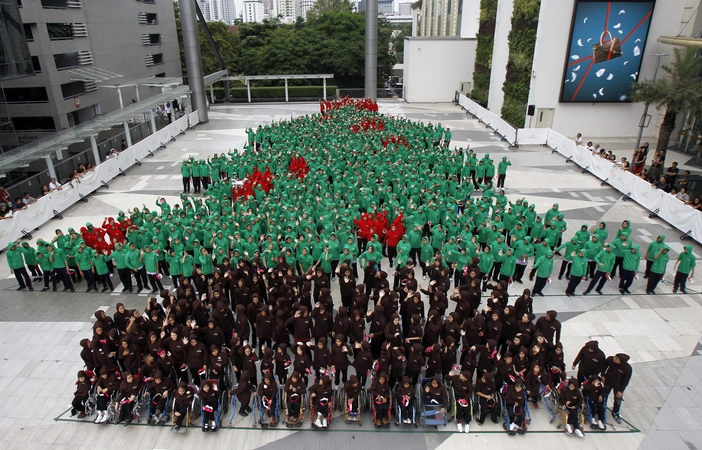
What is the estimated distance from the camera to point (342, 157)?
57.6 feet

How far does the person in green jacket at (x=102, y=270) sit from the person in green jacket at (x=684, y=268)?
13632 millimetres

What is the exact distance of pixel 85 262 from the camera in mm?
11492

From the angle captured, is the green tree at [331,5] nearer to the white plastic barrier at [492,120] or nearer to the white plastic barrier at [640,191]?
the white plastic barrier at [492,120]

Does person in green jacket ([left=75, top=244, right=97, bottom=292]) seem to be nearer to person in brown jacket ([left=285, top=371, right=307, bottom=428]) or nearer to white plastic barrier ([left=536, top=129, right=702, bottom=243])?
person in brown jacket ([left=285, top=371, right=307, bottom=428])

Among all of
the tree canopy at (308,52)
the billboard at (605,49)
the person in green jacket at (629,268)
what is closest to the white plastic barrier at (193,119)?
the tree canopy at (308,52)

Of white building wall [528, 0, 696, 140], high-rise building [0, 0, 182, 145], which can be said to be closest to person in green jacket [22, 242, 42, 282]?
high-rise building [0, 0, 182, 145]

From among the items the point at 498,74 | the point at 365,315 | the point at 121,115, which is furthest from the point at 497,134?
the point at 365,315

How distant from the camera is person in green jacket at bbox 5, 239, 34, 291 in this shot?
11406mm

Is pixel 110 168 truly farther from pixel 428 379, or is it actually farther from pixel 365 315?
pixel 428 379

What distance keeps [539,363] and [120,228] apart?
10.8 m

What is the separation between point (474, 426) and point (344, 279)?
3.84 m

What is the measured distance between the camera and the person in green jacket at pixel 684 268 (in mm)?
10953

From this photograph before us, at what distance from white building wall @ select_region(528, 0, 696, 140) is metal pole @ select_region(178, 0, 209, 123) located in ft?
66.3

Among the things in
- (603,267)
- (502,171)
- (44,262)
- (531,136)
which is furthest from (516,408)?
(531,136)
